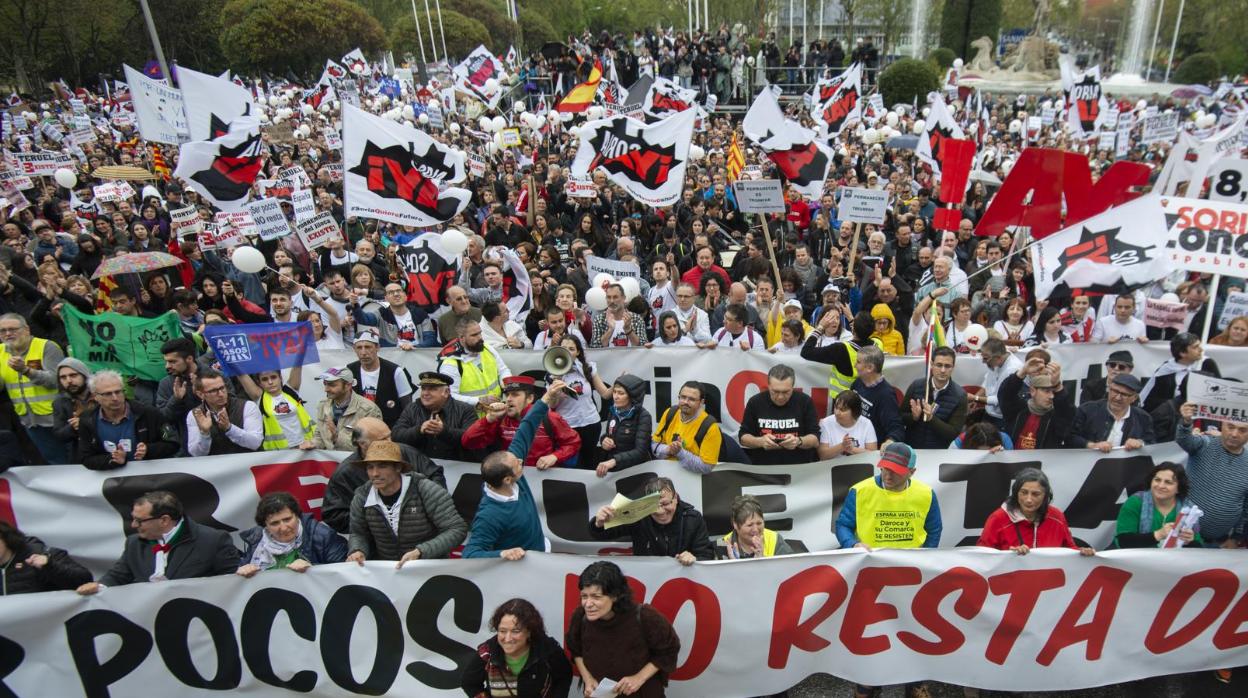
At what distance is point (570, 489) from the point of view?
207 inches

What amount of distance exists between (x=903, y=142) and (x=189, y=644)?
19.1m

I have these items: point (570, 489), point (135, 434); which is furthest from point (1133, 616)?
point (135, 434)

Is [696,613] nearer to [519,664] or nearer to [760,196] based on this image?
A: [519,664]

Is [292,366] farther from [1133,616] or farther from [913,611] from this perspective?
[1133,616]

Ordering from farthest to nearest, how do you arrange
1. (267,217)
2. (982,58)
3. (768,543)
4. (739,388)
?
(982,58)
(267,217)
(739,388)
(768,543)

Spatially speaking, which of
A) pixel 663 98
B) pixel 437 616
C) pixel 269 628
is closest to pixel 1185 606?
pixel 437 616

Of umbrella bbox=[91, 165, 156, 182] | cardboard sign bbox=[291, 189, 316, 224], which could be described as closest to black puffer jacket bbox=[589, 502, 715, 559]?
cardboard sign bbox=[291, 189, 316, 224]

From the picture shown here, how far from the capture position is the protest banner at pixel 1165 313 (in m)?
6.94

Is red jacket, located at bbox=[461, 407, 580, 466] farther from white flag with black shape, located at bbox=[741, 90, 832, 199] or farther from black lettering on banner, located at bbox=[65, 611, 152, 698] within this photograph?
white flag with black shape, located at bbox=[741, 90, 832, 199]

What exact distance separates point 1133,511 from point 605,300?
4192mm

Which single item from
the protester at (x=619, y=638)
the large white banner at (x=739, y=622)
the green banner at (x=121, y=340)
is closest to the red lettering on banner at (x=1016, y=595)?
the large white banner at (x=739, y=622)

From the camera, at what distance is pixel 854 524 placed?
14.9 ft

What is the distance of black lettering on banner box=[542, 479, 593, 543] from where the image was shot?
17.2 ft

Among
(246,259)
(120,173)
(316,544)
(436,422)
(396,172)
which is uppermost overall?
(396,172)
